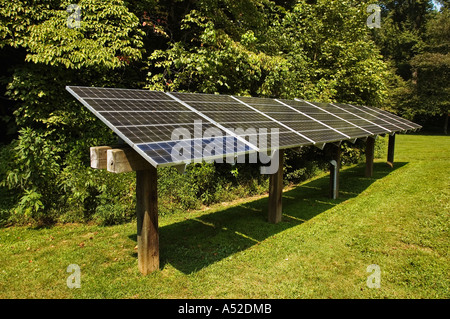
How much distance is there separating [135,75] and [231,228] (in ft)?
22.7

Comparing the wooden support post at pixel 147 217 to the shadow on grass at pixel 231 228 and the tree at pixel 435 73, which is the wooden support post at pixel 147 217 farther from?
the tree at pixel 435 73

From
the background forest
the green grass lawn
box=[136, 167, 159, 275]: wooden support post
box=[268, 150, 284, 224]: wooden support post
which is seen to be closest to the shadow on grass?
the green grass lawn

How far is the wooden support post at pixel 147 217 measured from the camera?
4.90 m

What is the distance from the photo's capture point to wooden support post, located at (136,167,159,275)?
4.90 metres

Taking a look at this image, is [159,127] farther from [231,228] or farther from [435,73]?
[435,73]

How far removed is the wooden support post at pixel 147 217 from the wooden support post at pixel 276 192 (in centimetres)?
331

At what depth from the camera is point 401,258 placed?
5637 millimetres

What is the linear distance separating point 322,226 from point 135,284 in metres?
4.46

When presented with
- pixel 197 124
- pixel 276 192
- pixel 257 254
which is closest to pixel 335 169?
pixel 276 192

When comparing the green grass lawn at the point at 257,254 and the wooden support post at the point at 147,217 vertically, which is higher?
the wooden support post at the point at 147,217

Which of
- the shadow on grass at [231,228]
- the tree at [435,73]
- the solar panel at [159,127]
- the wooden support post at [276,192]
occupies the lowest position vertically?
the shadow on grass at [231,228]

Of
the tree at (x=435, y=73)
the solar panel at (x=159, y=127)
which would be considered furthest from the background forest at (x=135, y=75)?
the tree at (x=435, y=73)

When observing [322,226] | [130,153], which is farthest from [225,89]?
[130,153]

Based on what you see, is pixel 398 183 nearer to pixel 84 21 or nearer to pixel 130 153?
pixel 130 153
